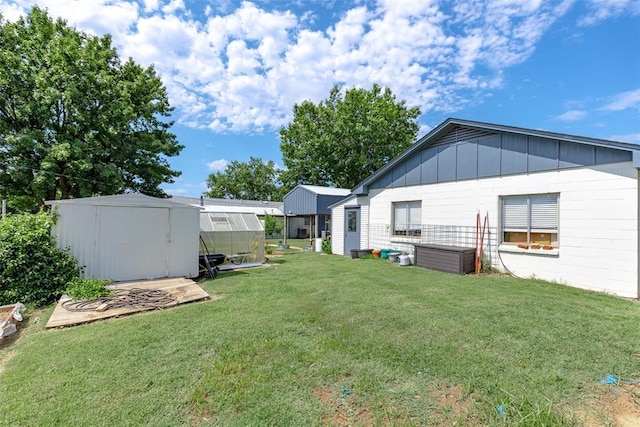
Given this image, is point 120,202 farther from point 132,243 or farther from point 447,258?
point 447,258

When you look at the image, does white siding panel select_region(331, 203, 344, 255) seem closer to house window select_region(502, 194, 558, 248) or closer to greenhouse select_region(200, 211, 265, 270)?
greenhouse select_region(200, 211, 265, 270)

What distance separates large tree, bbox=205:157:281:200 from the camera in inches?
1705

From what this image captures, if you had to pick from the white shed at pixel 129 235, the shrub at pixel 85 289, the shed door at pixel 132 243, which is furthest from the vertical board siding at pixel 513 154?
the shrub at pixel 85 289

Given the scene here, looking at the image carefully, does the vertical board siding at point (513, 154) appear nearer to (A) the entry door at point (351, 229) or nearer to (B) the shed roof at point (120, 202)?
(A) the entry door at point (351, 229)

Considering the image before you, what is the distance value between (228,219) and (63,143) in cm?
768

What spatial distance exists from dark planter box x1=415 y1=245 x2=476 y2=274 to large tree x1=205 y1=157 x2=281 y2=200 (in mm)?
34998

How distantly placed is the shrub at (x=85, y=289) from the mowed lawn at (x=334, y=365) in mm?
653

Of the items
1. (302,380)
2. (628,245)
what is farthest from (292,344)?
(628,245)

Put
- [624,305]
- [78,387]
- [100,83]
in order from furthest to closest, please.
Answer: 1. [100,83]
2. [624,305]
3. [78,387]

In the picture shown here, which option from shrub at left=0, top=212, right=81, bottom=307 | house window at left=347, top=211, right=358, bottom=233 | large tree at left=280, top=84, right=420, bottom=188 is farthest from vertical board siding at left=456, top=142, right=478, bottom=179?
large tree at left=280, top=84, right=420, bottom=188

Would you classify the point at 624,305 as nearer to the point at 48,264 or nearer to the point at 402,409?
the point at 402,409

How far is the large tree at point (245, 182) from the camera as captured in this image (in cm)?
4331

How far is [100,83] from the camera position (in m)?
13.1

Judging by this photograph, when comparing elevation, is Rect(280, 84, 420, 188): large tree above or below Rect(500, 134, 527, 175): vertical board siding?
above
